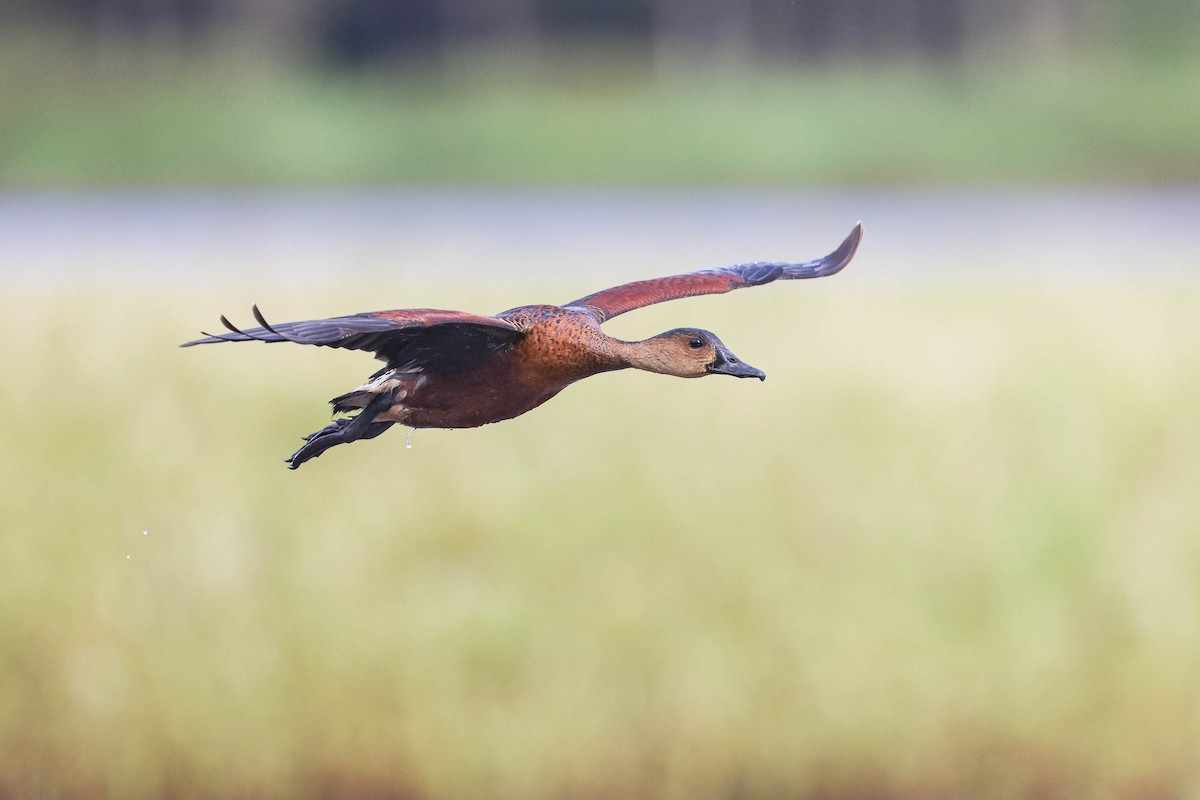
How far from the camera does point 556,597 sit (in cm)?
624

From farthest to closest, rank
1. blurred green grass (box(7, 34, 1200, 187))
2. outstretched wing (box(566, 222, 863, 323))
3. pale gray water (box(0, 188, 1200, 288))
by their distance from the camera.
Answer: blurred green grass (box(7, 34, 1200, 187)) < pale gray water (box(0, 188, 1200, 288)) < outstretched wing (box(566, 222, 863, 323))

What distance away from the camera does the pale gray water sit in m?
13.0

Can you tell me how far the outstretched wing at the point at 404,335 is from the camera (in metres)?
1.51

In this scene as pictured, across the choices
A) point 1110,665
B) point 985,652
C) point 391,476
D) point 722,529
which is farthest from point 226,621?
point 1110,665

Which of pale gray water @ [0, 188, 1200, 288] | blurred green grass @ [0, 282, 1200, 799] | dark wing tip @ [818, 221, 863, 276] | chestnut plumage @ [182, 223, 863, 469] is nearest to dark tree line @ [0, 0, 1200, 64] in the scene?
pale gray water @ [0, 188, 1200, 288]

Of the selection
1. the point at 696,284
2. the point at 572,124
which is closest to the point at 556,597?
the point at 696,284

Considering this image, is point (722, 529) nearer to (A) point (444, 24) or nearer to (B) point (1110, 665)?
(B) point (1110, 665)

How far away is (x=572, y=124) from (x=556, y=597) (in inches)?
724

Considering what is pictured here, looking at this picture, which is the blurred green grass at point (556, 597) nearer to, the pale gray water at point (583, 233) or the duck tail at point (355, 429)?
the pale gray water at point (583, 233)

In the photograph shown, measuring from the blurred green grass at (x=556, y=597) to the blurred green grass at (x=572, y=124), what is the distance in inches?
655

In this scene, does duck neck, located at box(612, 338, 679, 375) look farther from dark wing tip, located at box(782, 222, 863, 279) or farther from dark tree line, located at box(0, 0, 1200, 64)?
dark tree line, located at box(0, 0, 1200, 64)

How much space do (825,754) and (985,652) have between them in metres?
0.77

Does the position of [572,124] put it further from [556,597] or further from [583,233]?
[556,597]

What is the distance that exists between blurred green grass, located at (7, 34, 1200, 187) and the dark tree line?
0.90 meters
